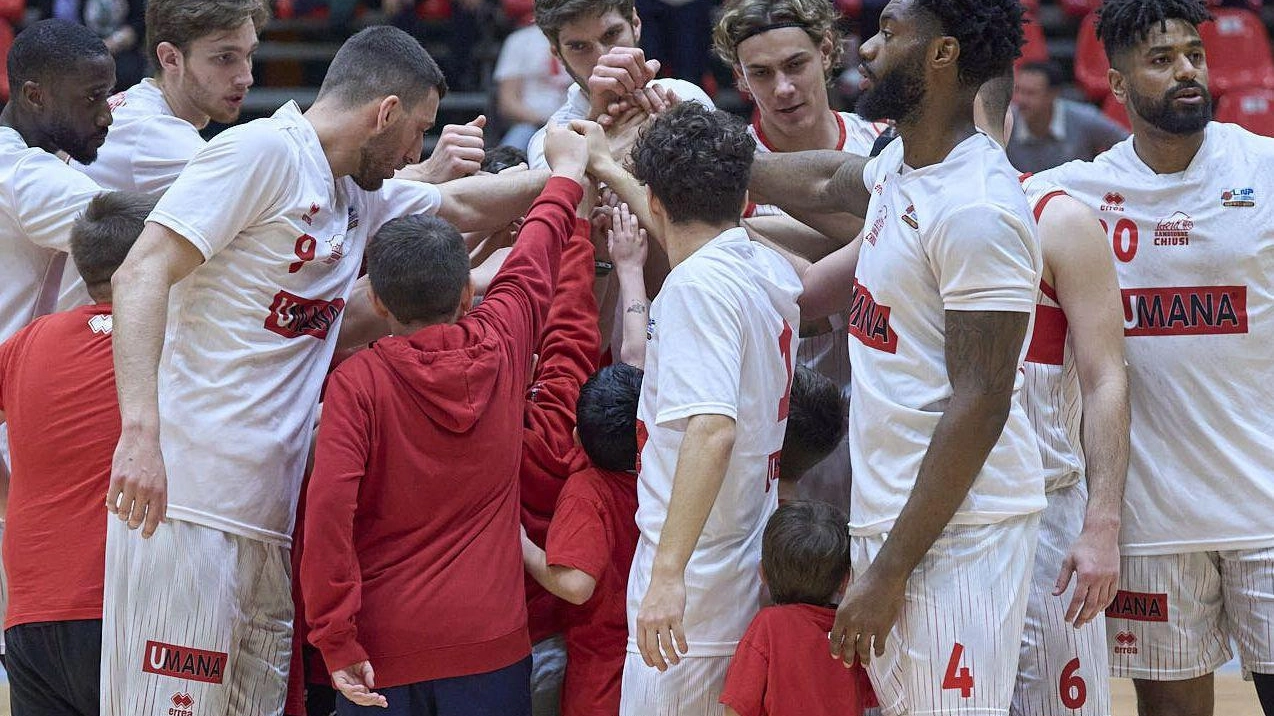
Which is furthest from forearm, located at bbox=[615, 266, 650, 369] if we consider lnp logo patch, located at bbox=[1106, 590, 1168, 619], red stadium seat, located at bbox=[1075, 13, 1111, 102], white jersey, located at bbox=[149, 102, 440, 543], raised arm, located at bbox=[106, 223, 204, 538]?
red stadium seat, located at bbox=[1075, 13, 1111, 102]

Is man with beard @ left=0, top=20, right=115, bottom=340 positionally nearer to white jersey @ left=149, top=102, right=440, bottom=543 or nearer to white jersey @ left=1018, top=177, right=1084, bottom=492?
white jersey @ left=149, top=102, right=440, bottom=543

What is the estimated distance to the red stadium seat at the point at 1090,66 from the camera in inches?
442

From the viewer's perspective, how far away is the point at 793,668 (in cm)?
334

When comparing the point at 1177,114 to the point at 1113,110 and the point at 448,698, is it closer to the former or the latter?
the point at 448,698

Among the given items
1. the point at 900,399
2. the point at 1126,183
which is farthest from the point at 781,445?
the point at 1126,183

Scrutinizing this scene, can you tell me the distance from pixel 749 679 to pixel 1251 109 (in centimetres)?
948

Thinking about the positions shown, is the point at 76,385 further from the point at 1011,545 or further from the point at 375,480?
the point at 1011,545

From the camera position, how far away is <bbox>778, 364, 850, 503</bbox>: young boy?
3.91m

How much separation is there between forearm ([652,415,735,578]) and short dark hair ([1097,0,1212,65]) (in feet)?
5.48

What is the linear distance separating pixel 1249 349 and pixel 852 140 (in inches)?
62.4

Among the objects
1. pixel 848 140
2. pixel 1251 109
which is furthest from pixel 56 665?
pixel 1251 109

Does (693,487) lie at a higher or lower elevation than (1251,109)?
higher

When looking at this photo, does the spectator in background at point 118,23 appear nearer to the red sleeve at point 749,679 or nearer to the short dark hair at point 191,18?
the short dark hair at point 191,18

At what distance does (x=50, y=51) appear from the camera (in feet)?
14.4
